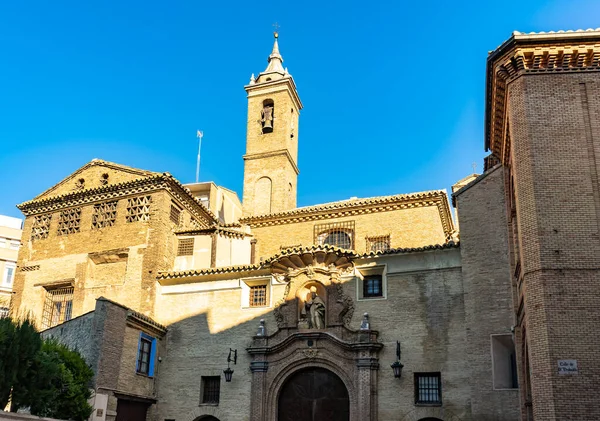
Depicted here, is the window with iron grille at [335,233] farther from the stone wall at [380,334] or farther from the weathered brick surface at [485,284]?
the weathered brick surface at [485,284]

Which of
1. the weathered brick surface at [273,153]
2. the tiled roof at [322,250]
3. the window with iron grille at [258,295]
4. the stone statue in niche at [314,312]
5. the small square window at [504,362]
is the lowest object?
the small square window at [504,362]

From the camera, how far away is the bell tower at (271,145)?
36.8m

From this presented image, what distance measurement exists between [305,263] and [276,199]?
1327 cm

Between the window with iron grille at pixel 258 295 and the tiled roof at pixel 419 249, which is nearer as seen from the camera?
the tiled roof at pixel 419 249

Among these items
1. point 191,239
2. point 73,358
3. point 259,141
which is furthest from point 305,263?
point 259,141

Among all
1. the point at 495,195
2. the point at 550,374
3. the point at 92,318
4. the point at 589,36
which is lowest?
the point at 550,374

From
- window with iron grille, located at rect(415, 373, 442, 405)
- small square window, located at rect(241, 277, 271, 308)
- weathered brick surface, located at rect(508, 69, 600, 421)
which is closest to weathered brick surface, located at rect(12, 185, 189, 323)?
small square window, located at rect(241, 277, 271, 308)

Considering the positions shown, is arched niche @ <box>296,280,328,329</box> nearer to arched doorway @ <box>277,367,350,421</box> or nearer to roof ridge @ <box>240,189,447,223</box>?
arched doorway @ <box>277,367,350,421</box>

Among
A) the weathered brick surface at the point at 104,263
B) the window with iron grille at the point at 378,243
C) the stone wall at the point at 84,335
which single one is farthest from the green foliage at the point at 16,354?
the window with iron grille at the point at 378,243

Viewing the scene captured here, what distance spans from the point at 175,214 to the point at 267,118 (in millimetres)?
13171

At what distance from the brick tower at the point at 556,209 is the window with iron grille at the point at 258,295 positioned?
9.53 metres

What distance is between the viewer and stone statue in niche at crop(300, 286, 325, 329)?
2269 cm

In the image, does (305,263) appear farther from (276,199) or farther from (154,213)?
(276,199)

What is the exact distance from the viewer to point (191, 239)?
27.3m
